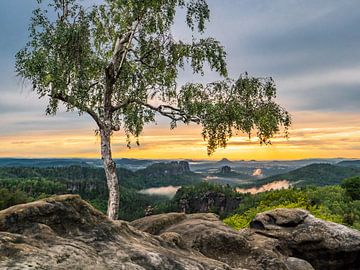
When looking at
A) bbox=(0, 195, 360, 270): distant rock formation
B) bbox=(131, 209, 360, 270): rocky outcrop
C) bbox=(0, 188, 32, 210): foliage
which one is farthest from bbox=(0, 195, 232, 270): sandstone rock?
bbox=(0, 188, 32, 210): foliage

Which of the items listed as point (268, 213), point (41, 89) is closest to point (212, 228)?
point (268, 213)

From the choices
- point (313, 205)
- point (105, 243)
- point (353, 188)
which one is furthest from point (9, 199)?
point (105, 243)

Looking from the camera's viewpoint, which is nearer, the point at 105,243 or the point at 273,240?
the point at 105,243

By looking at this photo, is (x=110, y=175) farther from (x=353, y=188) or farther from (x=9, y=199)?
(x=9, y=199)

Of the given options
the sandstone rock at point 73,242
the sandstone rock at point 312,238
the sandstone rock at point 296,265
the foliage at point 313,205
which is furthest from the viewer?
the foliage at point 313,205

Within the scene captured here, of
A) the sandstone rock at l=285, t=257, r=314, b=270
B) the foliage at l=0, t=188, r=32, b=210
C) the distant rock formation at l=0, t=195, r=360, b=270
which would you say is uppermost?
the distant rock formation at l=0, t=195, r=360, b=270

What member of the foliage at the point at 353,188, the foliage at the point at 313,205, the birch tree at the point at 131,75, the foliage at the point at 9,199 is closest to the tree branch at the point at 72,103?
the birch tree at the point at 131,75

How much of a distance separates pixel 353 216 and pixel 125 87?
83709mm

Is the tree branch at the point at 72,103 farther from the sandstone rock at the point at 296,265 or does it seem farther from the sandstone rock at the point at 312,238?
the sandstone rock at the point at 296,265

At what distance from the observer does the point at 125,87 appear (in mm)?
27875

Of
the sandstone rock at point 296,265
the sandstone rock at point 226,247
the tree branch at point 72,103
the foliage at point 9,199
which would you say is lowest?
the foliage at point 9,199

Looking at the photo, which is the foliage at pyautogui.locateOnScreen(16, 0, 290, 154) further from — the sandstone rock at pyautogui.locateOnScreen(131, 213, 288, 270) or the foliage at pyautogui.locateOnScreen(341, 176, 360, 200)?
the foliage at pyautogui.locateOnScreen(341, 176, 360, 200)

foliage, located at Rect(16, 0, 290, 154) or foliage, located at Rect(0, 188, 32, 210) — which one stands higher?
foliage, located at Rect(16, 0, 290, 154)

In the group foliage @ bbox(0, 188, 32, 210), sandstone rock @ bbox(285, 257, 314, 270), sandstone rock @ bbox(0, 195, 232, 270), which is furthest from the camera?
foliage @ bbox(0, 188, 32, 210)
